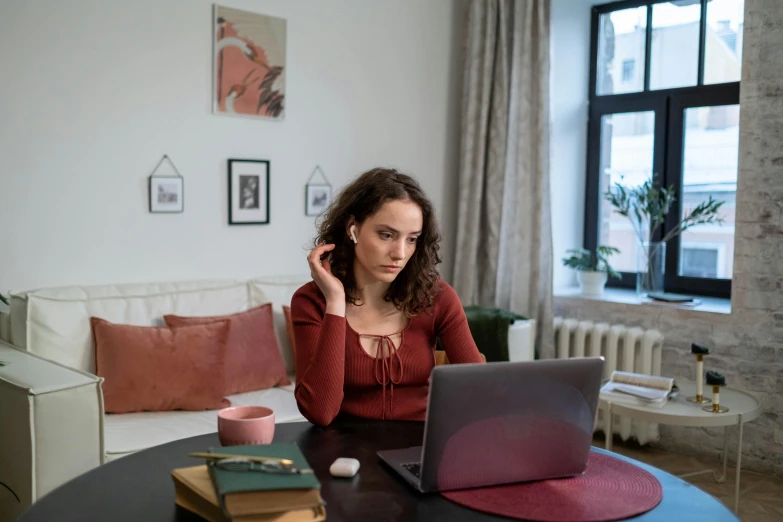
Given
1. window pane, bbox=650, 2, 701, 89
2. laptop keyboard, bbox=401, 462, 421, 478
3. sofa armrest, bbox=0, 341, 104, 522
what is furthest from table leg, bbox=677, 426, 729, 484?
sofa armrest, bbox=0, 341, 104, 522

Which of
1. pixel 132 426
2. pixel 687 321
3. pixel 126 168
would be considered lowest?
pixel 132 426

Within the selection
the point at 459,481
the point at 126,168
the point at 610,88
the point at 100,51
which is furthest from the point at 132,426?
the point at 610,88

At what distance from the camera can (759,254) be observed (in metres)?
3.34

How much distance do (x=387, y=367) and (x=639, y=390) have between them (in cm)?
134

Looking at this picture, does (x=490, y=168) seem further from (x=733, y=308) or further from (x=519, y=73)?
(x=733, y=308)

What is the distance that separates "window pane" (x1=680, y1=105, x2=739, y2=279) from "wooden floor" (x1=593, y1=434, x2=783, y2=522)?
94 centimetres

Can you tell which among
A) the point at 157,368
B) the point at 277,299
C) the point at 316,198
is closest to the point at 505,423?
the point at 157,368

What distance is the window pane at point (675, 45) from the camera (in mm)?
3941

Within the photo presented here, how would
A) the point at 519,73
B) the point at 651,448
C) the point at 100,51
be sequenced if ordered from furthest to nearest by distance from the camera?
the point at 519,73 < the point at 651,448 < the point at 100,51

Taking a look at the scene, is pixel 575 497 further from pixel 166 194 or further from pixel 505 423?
pixel 166 194

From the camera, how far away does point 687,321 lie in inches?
141

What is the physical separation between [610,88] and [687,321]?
142 centimetres

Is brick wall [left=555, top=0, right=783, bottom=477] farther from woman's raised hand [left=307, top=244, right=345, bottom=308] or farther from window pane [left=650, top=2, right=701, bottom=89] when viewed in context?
woman's raised hand [left=307, top=244, right=345, bottom=308]

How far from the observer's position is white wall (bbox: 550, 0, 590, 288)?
4.15 meters
